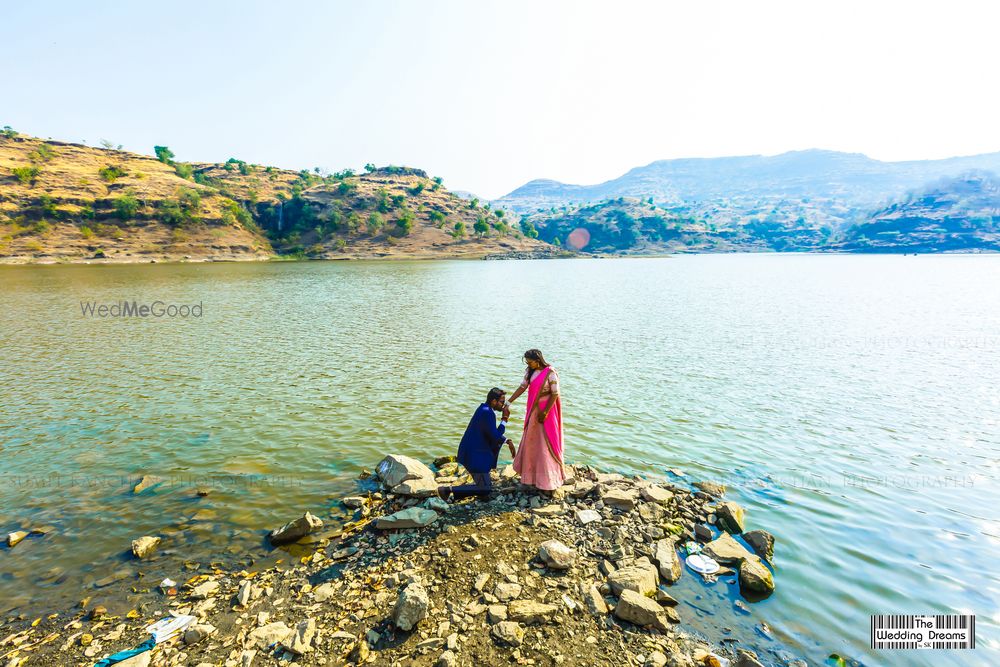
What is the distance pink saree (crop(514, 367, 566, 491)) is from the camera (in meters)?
9.76

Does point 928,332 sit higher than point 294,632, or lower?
lower

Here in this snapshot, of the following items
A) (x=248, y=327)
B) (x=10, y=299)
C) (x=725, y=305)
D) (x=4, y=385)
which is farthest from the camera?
(x=725, y=305)

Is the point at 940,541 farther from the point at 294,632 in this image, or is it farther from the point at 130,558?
the point at 130,558

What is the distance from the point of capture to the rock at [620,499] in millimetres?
9672

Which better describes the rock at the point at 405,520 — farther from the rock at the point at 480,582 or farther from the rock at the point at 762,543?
the rock at the point at 762,543

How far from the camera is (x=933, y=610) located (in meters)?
7.41

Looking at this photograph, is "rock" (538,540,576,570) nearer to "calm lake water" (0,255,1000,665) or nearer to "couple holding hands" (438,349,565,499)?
"calm lake water" (0,255,1000,665)

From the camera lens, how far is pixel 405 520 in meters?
8.72

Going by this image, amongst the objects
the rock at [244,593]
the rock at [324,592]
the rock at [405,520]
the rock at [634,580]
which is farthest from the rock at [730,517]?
the rock at [244,593]

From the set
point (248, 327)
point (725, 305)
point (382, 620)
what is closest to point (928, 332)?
point (725, 305)

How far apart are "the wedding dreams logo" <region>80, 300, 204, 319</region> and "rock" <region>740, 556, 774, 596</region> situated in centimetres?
4149

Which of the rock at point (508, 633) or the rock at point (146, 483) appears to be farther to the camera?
the rock at point (146, 483)

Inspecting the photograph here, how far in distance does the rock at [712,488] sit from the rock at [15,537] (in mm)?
14684

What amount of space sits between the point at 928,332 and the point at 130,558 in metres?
46.8
